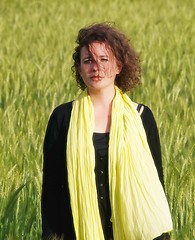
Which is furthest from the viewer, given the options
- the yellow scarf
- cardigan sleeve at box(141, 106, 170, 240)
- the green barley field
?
the green barley field

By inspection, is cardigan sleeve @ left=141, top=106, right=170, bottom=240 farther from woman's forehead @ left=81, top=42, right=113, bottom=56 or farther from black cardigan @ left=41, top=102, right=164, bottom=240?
woman's forehead @ left=81, top=42, right=113, bottom=56

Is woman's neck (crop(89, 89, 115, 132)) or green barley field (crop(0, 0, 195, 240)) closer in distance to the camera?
woman's neck (crop(89, 89, 115, 132))

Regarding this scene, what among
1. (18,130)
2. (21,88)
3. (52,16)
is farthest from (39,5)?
(18,130)

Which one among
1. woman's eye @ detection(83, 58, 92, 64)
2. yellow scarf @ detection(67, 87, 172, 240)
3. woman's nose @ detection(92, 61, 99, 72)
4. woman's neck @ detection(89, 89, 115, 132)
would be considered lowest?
yellow scarf @ detection(67, 87, 172, 240)

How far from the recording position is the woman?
2.29 meters

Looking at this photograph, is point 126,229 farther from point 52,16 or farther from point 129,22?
point 52,16

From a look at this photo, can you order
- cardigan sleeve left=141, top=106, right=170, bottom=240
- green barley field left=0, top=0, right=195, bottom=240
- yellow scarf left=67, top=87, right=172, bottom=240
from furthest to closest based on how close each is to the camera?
green barley field left=0, top=0, right=195, bottom=240, cardigan sleeve left=141, top=106, right=170, bottom=240, yellow scarf left=67, top=87, right=172, bottom=240

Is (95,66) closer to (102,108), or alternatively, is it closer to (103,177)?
(102,108)

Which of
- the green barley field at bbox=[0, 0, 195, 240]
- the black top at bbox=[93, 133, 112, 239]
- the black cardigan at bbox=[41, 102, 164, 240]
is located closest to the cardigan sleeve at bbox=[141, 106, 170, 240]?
the black cardigan at bbox=[41, 102, 164, 240]

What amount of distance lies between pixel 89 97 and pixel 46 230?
357mm

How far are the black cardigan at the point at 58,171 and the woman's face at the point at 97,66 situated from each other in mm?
109

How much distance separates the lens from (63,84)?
17.5 feet

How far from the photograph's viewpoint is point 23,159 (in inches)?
135

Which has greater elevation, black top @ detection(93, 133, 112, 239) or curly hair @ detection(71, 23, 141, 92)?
curly hair @ detection(71, 23, 141, 92)
